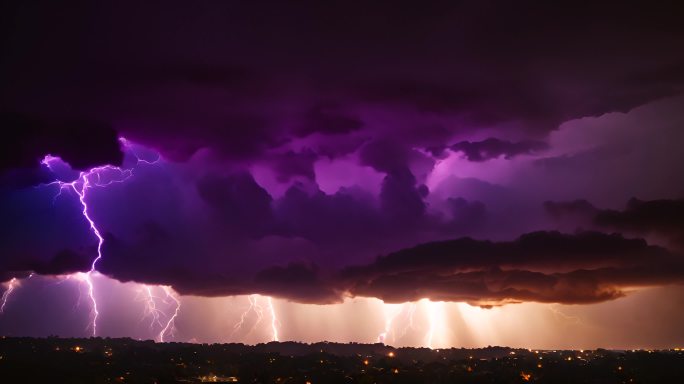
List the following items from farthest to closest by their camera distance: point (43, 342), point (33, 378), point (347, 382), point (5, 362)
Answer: point (43, 342) → point (347, 382) → point (5, 362) → point (33, 378)

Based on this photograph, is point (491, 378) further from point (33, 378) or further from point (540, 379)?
point (33, 378)

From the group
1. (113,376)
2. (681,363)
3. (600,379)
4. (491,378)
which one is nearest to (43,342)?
(113,376)

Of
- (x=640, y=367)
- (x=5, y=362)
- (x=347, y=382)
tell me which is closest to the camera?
(x=5, y=362)

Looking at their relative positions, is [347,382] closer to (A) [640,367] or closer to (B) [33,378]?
(B) [33,378]

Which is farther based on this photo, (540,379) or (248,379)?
(540,379)

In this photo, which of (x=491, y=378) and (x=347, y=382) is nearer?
(x=347, y=382)

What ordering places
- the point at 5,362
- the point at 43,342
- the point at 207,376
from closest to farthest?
the point at 5,362 → the point at 207,376 → the point at 43,342

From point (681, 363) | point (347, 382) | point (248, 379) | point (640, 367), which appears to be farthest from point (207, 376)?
point (681, 363)

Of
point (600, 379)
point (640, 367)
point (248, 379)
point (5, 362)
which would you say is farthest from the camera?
point (640, 367)

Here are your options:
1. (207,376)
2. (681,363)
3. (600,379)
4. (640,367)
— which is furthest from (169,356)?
(681,363)
